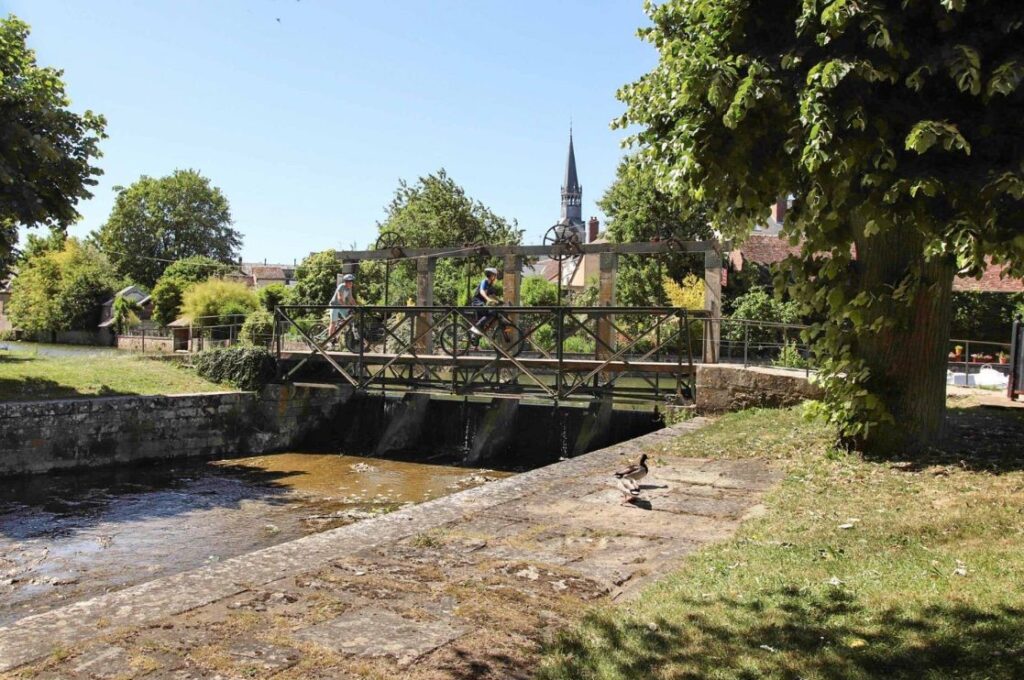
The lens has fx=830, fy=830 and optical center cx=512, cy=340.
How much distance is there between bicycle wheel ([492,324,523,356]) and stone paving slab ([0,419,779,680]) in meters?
7.87

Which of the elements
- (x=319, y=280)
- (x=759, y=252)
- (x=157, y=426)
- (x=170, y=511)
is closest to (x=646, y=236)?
(x=759, y=252)

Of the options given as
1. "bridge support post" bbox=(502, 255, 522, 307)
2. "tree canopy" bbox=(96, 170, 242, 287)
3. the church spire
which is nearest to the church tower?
the church spire

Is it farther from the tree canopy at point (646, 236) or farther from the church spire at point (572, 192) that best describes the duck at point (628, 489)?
the church spire at point (572, 192)

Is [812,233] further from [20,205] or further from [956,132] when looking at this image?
[20,205]

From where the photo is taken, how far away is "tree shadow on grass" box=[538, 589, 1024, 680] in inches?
144

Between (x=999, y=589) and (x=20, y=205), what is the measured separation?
13.7 metres

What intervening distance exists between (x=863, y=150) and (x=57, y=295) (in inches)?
2094

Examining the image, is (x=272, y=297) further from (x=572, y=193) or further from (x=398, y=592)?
(x=572, y=193)

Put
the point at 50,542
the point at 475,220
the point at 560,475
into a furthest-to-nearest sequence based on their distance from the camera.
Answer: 1. the point at 475,220
2. the point at 50,542
3. the point at 560,475

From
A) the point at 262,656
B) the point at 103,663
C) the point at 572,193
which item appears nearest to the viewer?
the point at 103,663

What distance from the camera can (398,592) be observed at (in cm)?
484

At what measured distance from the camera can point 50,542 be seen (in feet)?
32.4

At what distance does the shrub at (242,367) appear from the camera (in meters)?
17.9

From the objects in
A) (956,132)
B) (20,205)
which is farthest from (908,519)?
(20,205)
